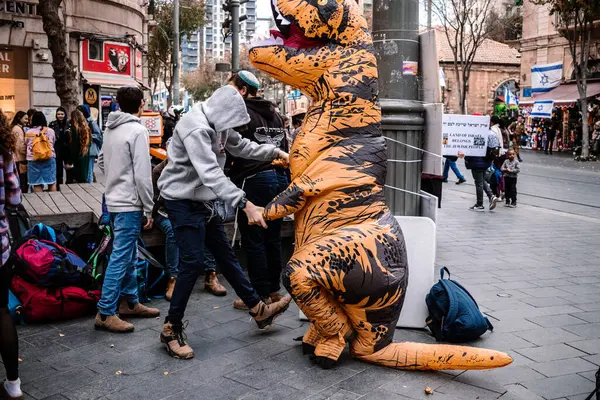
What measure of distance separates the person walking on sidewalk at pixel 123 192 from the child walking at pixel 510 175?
345 inches

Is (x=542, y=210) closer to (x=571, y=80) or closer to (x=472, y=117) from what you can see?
(x=472, y=117)

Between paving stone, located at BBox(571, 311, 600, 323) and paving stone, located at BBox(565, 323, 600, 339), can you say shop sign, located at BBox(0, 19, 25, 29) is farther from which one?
paving stone, located at BBox(565, 323, 600, 339)

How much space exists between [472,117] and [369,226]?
6288 millimetres

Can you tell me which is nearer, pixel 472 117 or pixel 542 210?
pixel 472 117

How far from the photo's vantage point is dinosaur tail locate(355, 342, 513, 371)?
379cm

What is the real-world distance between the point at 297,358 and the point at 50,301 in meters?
2.10

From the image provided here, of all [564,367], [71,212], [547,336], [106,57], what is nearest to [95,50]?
[106,57]

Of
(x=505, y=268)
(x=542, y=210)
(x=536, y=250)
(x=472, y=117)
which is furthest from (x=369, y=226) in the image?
(x=542, y=210)

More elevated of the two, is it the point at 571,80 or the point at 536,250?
the point at 571,80

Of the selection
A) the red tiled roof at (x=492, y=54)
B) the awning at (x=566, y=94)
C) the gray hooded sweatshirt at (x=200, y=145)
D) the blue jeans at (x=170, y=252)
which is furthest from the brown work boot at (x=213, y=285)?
the red tiled roof at (x=492, y=54)

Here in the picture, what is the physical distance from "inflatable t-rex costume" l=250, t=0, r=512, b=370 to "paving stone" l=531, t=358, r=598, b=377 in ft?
2.33

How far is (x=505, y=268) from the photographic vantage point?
708 cm

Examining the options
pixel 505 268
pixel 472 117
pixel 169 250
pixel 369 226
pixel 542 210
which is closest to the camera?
pixel 369 226

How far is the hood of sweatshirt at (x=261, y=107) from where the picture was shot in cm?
550
